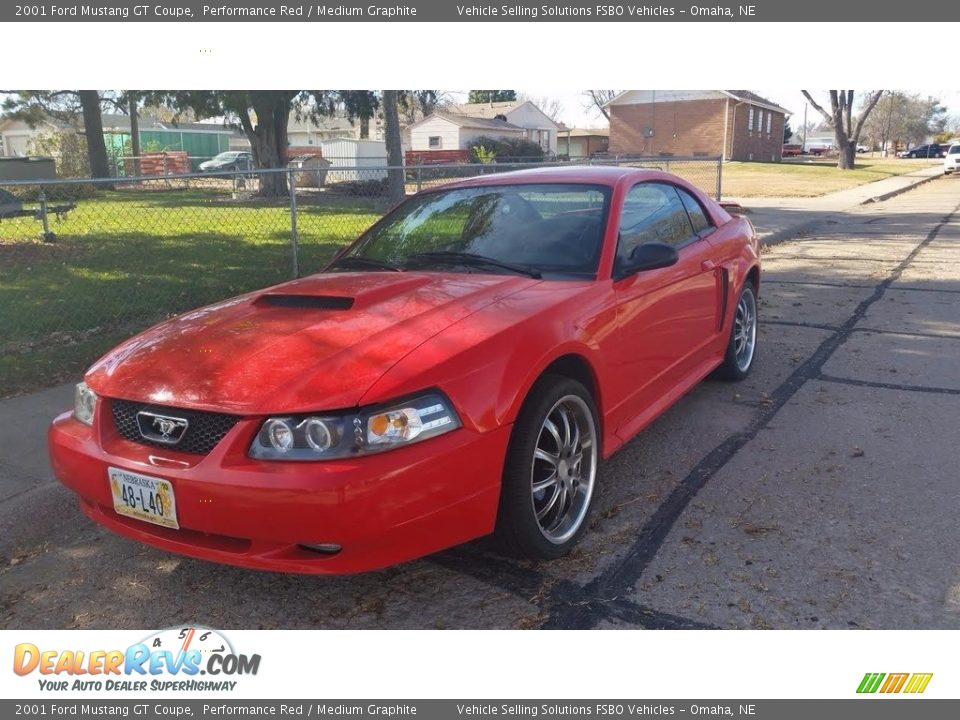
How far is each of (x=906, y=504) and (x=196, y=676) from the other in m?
3.09

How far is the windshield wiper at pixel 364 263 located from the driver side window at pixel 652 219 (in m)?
1.16

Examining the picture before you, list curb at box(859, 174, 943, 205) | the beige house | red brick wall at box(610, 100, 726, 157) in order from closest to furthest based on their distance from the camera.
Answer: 1. curb at box(859, 174, 943, 205)
2. red brick wall at box(610, 100, 726, 157)
3. the beige house

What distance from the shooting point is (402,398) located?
271 centimetres

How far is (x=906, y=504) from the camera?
372cm

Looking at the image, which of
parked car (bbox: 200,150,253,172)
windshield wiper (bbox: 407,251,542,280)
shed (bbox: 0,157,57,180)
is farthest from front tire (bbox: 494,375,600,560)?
parked car (bbox: 200,150,253,172)

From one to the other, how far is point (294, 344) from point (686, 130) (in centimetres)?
5909

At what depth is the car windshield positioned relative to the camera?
3.92m

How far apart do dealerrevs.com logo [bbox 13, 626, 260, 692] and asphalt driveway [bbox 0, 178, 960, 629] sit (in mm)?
110

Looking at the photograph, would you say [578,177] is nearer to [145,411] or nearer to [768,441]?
[768,441]

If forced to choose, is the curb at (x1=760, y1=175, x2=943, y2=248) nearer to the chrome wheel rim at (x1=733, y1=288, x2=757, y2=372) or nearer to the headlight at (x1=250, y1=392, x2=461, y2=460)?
the chrome wheel rim at (x1=733, y1=288, x2=757, y2=372)

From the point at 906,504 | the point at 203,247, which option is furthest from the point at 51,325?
the point at 906,504

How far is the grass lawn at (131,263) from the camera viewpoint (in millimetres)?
6820

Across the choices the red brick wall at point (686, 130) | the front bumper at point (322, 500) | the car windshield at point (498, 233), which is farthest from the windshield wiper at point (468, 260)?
the red brick wall at point (686, 130)

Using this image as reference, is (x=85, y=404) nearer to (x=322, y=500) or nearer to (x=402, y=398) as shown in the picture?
(x=322, y=500)
